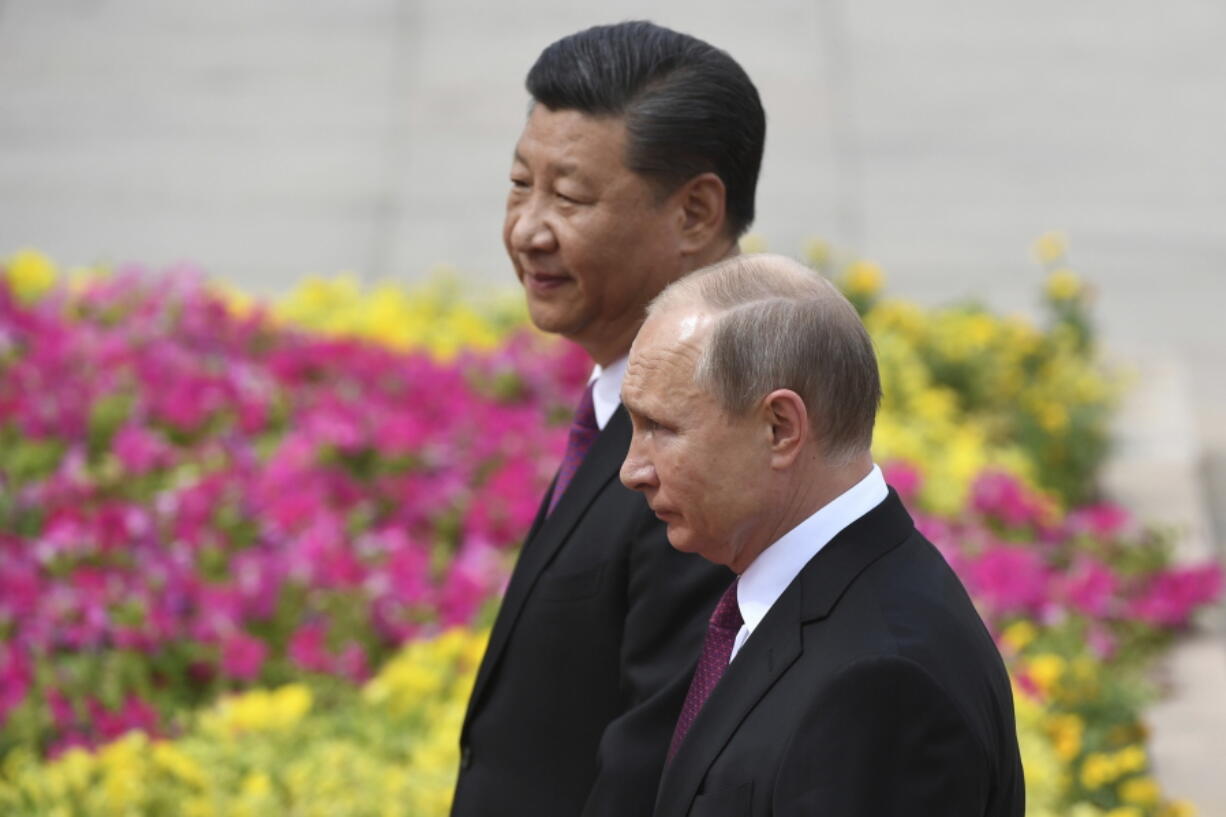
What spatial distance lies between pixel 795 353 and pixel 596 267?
2.13 ft

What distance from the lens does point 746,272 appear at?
1924 millimetres

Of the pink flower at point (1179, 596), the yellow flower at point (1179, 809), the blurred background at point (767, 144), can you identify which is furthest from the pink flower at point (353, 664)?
the blurred background at point (767, 144)

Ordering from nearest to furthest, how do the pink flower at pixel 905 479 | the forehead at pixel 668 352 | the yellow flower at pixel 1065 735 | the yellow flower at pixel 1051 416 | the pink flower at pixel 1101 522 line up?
the forehead at pixel 668 352, the yellow flower at pixel 1065 735, the pink flower at pixel 905 479, the pink flower at pixel 1101 522, the yellow flower at pixel 1051 416

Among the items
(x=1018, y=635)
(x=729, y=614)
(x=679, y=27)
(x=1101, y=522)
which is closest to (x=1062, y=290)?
(x=1101, y=522)

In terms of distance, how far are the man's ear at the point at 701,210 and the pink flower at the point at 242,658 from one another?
247cm

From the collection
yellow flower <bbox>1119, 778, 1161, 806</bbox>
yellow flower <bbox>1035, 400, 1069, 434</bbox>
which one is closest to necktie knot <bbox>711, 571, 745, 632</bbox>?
yellow flower <bbox>1119, 778, 1161, 806</bbox>

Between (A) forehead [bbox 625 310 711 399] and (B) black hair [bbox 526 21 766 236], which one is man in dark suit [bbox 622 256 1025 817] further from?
(B) black hair [bbox 526 21 766 236]

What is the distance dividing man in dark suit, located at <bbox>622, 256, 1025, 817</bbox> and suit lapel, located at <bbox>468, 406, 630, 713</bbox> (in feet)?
1.68

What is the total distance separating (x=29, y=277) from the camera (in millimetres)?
6652

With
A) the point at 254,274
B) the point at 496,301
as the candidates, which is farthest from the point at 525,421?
the point at 254,274

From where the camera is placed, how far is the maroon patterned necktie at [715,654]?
6.70 feet

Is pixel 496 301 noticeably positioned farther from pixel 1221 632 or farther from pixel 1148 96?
pixel 1148 96

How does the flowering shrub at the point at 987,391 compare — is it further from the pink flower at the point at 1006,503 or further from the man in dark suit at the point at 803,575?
the man in dark suit at the point at 803,575

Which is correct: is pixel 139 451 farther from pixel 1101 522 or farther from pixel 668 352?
pixel 668 352
